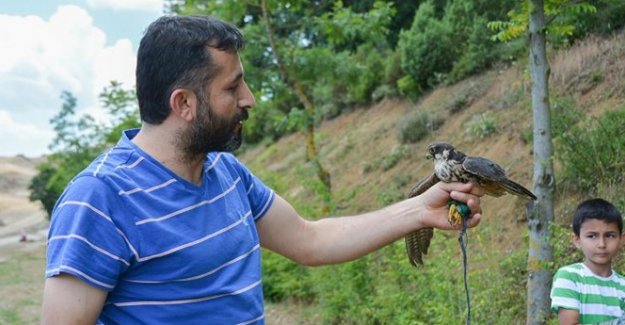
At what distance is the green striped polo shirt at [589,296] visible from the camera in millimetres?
→ 3600

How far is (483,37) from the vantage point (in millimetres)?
14719

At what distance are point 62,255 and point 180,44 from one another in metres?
0.77

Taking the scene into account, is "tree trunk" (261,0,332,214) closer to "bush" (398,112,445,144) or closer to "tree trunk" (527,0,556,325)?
"bush" (398,112,445,144)

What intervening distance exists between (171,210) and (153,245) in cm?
13

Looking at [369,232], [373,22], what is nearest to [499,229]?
[373,22]

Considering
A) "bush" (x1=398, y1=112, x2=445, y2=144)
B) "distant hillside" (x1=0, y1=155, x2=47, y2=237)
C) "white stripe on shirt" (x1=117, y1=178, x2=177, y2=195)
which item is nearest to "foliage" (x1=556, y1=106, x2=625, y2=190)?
"white stripe on shirt" (x1=117, y1=178, x2=177, y2=195)

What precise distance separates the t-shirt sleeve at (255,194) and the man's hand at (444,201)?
598 mm

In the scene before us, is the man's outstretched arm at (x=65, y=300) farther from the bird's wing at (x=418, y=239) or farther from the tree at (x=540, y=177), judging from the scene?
the tree at (x=540, y=177)

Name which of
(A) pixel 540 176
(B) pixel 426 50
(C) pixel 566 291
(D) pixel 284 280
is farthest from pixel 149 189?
(B) pixel 426 50

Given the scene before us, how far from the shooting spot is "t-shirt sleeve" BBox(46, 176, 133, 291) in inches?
77.8

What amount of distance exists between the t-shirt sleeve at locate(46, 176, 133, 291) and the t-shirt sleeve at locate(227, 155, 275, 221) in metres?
0.73

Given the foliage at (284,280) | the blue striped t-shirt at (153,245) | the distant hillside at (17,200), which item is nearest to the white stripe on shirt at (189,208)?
the blue striped t-shirt at (153,245)

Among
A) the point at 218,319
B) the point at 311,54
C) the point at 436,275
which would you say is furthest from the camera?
the point at 311,54

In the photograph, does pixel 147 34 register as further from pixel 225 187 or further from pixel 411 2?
pixel 411 2
